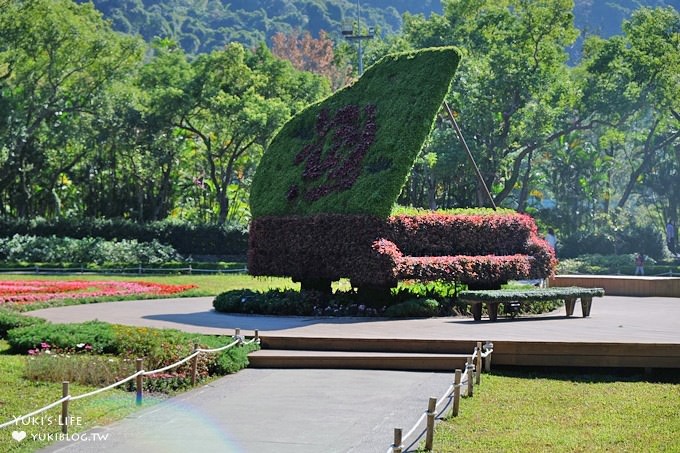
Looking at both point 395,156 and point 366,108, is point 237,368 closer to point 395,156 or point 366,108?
point 395,156

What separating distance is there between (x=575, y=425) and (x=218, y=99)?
35.7m

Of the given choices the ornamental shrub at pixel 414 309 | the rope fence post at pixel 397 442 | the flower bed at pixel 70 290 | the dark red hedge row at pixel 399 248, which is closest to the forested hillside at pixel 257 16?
the flower bed at pixel 70 290

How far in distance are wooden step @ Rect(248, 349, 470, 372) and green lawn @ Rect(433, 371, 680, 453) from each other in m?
0.76

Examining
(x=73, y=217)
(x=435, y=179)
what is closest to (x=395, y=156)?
(x=435, y=179)

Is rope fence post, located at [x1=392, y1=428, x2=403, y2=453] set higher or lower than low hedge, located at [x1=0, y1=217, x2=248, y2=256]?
lower

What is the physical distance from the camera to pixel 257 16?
166m

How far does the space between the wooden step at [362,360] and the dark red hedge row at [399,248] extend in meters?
4.90

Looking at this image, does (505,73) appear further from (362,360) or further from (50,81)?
(362,360)

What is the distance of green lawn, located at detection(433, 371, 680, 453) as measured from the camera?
10898 mm

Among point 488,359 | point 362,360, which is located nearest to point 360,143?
point 362,360

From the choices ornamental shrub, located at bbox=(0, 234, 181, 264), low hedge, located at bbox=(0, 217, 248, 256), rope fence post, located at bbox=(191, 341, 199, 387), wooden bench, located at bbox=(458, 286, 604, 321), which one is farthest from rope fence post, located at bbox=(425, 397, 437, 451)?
low hedge, located at bbox=(0, 217, 248, 256)

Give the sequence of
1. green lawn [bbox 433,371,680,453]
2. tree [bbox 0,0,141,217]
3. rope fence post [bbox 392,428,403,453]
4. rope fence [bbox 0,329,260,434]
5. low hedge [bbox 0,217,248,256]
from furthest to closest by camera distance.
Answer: low hedge [bbox 0,217,248,256], tree [bbox 0,0,141,217], green lawn [bbox 433,371,680,453], rope fence [bbox 0,329,260,434], rope fence post [bbox 392,428,403,453]

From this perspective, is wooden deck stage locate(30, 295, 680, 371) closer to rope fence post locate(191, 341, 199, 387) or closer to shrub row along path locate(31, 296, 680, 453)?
shrub row along path locate(31, 296, 680, 453)

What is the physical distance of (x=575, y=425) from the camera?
1190 centimetres
